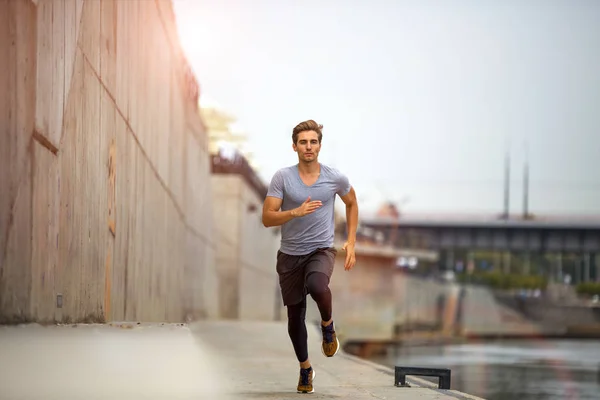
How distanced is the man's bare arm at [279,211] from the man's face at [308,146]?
1.02 ft

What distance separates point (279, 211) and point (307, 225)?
0.30 meters

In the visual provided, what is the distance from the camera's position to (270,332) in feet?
82.2

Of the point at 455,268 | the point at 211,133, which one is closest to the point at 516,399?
the point at 211,133

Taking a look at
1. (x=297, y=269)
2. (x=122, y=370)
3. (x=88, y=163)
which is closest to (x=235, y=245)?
(x=88, y=163)

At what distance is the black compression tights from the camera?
315 inches

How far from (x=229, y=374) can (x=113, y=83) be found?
325 cm

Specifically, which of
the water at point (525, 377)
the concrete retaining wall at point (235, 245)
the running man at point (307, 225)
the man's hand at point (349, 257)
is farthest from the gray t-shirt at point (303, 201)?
the concrete retaining wall at point (235, 245)

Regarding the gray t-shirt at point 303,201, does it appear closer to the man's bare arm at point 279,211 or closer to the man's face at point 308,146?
the man's bare arm at point 279,211

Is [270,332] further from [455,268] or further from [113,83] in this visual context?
[455,268]

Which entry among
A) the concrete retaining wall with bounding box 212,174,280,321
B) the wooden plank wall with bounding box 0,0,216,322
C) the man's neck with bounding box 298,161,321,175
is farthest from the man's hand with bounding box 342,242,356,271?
the concrete retaining wall with bounding box 212,174,280,321

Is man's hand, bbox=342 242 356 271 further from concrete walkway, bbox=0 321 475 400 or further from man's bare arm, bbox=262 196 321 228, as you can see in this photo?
concrete walkway, bbox=0 321 475 400

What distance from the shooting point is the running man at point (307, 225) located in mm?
8109

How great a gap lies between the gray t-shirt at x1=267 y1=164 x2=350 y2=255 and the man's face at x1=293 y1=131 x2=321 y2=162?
0.17 m

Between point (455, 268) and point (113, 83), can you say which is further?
point (455, 268)
